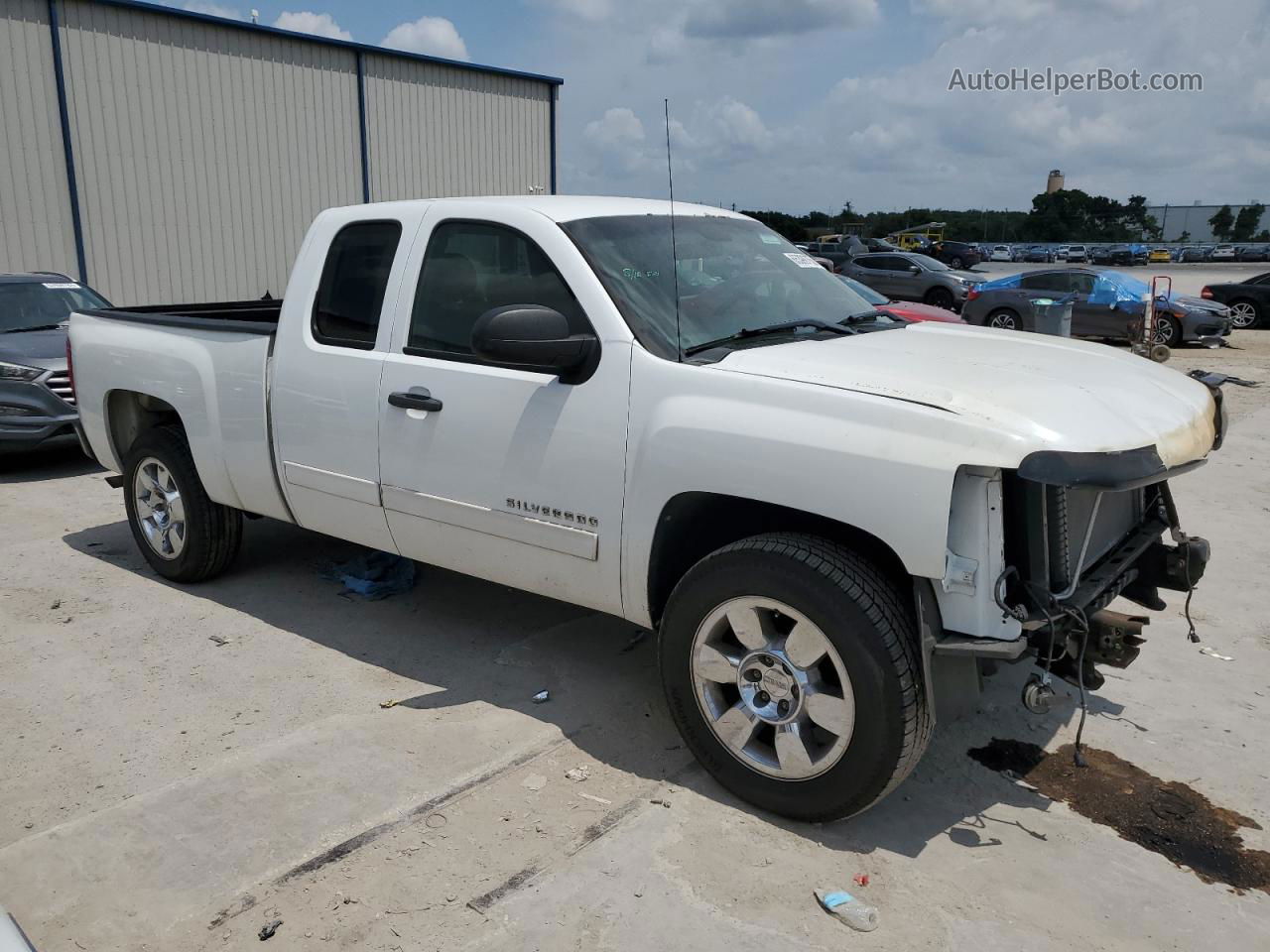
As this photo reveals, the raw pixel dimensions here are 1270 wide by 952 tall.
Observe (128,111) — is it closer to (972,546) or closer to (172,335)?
(172,335)

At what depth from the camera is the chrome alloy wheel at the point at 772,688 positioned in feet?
10.4

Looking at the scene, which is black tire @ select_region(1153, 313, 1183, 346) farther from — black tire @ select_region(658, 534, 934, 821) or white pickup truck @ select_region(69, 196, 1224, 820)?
black tire @ select_region(658, 534, 934, 821)

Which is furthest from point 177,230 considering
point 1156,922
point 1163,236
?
point 1163,236

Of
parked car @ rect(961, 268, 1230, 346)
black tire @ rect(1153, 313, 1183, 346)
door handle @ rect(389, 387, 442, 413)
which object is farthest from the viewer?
black tire @ rect(1153, 313, 1183, 346)

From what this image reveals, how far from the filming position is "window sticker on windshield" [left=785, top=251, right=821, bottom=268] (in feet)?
15.0

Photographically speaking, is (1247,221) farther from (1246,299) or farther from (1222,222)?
(1246,299)

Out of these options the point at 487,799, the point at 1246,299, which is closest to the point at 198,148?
the point at 487,799

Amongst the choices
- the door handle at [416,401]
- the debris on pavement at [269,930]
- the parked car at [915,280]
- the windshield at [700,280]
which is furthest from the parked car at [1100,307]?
the debris on pavement at [269,930]

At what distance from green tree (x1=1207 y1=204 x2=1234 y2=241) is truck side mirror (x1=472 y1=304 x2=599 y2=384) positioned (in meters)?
70.5

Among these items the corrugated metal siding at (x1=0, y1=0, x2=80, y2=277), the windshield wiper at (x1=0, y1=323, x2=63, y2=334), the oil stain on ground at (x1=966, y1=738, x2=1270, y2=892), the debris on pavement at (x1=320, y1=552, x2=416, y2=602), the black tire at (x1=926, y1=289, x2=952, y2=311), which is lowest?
the oil stain on ground at (x1=966, y1=738, x2=1270, y2=892)

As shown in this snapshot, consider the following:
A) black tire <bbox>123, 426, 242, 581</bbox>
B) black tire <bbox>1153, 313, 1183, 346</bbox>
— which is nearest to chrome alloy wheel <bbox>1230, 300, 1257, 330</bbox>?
black tire <bbox>1153, 313, 1183, 346</bbox>

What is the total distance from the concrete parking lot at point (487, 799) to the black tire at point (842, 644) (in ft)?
0.53

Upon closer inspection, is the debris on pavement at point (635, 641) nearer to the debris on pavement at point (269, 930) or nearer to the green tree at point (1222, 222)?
the debris on pavement at point (269, 930)

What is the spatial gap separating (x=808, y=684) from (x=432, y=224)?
2458 millimetres
